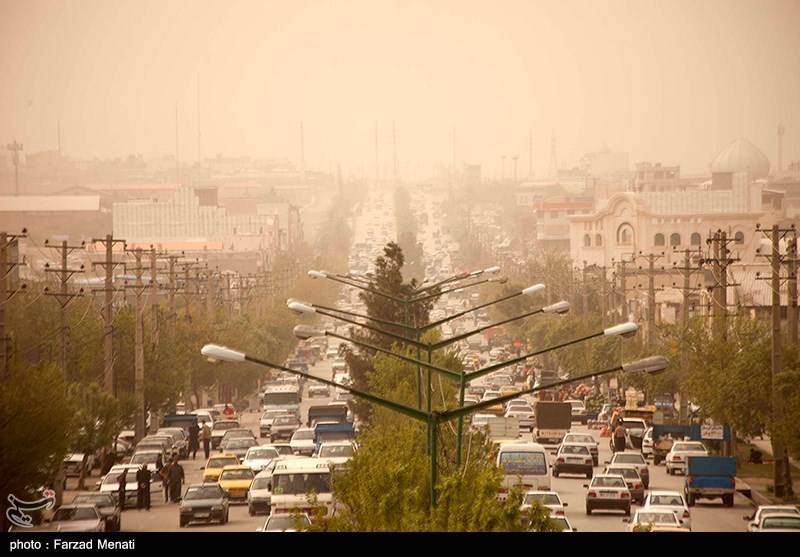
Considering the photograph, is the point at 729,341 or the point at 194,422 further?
the point at 194,422

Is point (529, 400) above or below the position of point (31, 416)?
below

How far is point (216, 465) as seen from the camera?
147 ft

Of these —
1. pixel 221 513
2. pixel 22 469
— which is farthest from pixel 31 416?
pixel 221 513

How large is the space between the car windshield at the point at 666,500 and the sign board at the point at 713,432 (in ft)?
52.7

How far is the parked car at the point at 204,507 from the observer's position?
3606 centimetres

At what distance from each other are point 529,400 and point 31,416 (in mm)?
49342

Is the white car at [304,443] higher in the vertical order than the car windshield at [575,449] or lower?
lower

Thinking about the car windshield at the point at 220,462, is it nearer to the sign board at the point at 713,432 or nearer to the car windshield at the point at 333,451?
the car windshield at the point at 333,451

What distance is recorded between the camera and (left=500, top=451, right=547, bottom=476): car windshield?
39.9 metres

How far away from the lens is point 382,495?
67.3 feet

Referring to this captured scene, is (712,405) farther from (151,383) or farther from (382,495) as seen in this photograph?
(382,495)

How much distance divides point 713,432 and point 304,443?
13.9 metres

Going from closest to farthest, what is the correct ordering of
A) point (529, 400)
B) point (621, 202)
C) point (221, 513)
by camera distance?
1. point (221, 513)
2. point (529, 400)
3. point (621, 202)
